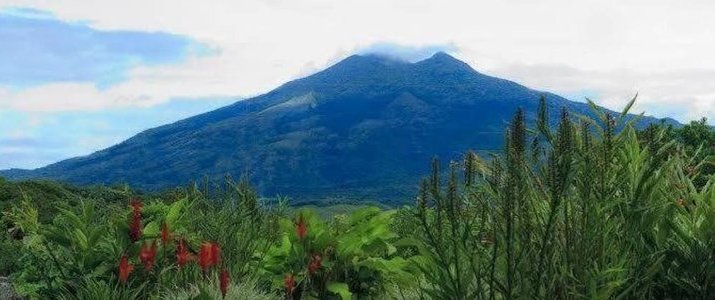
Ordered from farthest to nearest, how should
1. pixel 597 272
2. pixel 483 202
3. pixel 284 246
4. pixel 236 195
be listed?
1. pixel 236 195
2. pixel 284 246
3. pixel 483 202
4. pixel 597 272

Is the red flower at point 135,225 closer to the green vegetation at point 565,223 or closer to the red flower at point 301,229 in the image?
the green vegetation at point 565,223

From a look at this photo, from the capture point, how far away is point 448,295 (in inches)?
182

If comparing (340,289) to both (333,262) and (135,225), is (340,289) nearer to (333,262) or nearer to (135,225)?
(333,262)

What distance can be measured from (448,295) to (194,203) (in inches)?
214

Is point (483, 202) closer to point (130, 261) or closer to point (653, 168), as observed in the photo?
point (653, 168)

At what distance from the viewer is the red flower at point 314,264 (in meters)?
7.12

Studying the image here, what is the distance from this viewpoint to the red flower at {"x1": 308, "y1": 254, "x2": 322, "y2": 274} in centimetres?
712

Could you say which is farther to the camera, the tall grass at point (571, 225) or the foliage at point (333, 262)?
the foliage at point (333, 262)

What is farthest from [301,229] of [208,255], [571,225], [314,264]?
[571,225]

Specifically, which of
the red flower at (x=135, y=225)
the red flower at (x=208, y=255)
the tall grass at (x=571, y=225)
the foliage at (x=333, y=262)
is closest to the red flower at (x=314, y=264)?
the foliage at (x=333, y=262)

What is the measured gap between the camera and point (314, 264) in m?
7.10

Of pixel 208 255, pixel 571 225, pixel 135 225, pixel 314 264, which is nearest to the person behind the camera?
pixel 571 225

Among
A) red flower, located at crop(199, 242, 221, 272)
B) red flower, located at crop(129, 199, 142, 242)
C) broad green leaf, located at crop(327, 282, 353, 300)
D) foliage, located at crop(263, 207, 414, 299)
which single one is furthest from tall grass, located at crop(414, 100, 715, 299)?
red flower, located at crop(129, 199, 142, 242)

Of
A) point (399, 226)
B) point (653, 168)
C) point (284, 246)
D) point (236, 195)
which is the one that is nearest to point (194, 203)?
point (236, 195)
